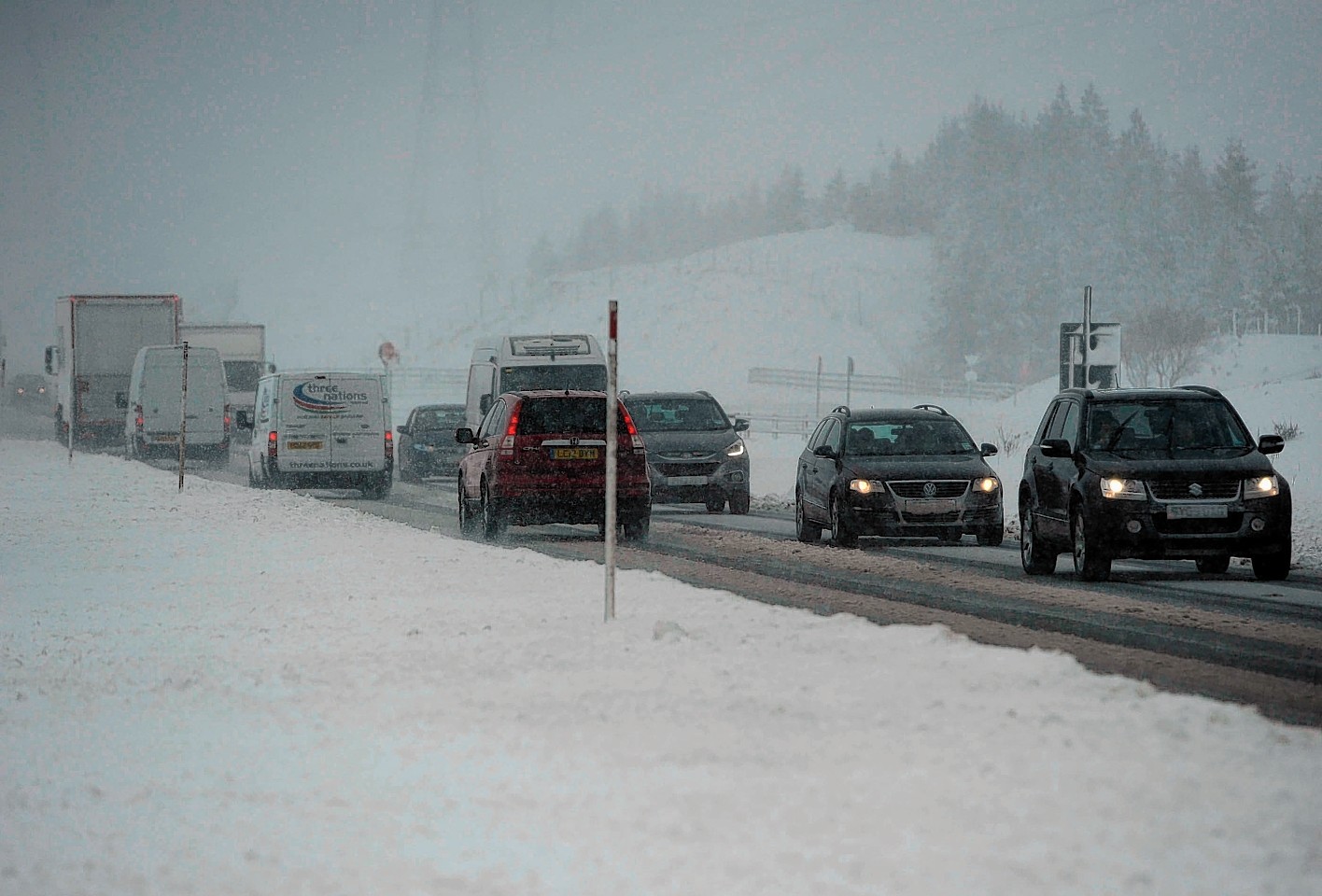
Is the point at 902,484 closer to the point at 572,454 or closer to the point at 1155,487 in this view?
the point at 572,454

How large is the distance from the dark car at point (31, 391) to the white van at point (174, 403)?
2658 inches

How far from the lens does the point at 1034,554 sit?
17.4 metres

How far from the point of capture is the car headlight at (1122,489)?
16078 mm

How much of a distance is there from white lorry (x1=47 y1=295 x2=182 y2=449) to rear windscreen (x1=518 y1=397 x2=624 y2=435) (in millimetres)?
27959

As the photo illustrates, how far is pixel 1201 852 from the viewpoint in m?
5.86

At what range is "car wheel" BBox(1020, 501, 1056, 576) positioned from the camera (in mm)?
17344

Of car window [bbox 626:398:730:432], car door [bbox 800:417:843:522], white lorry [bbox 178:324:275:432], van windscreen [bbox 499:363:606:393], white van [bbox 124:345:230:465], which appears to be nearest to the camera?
car door [bbox 800:417:843:522]

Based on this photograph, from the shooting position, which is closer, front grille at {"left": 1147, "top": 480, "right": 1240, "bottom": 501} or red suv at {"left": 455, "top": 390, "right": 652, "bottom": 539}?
front grille at {"left": 1147, "top": 480, "right": 1240, "bottom": 501}

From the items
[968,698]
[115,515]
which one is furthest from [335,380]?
[968,698]

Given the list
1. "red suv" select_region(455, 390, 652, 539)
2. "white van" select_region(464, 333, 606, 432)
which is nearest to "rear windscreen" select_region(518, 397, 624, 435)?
"red suv" select_region(455, 390, 652, 539)

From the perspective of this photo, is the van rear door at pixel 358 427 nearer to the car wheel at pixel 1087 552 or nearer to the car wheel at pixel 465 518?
the car wheel at pixel 465 518

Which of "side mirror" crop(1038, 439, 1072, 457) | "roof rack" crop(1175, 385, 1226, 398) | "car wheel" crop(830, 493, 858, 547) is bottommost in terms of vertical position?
"car wheel" crop(830, 493, 858, 547)

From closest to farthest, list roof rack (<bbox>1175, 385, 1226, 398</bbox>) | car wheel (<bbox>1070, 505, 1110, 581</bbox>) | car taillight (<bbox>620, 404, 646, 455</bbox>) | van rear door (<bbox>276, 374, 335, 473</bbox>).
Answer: car wheel (<bbox>1070, 505, 1110, 581</bbox>) < roof rack (<bbox>1175, 385, 1226, 398</bbox>) < car taillight (<bbox>620, 404, 646, 455</bbox>) < van rear door (<bbox>276, 374, 335, 473</bbox>)

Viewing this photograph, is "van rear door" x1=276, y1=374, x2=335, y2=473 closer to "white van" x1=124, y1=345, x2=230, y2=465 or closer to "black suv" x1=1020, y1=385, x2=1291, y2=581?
"white van" x1=124, y1=345, x2=230, y2=465
